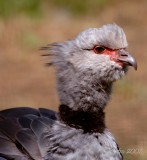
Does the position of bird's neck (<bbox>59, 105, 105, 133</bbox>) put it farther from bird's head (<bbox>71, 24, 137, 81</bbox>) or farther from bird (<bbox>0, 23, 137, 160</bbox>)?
bird's head (<bbox>71, 24, 137, 81</bbox>)

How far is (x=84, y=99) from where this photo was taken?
13.7 feet

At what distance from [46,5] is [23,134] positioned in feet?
15.2

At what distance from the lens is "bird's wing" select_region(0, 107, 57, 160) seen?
4.21 metres

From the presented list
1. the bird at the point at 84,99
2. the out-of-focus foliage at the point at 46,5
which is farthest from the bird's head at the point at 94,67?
the out-of-focus foliage at the point at 46,5

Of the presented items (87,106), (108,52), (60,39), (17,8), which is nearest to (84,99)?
(87,106)

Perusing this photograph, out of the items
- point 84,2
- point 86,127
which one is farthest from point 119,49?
point 84,2

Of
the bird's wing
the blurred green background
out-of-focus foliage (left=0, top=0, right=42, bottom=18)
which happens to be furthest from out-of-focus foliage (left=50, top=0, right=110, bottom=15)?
the bird's wing

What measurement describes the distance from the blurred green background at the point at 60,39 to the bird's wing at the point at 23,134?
0.99 m

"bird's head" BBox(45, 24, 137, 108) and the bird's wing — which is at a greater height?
"bird's head" BBox(45, 24, 137, 108)

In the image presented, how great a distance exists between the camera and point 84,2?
8875mm

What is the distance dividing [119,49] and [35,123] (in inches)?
28.0

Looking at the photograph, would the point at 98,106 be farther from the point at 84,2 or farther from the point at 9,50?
the point at 84,2

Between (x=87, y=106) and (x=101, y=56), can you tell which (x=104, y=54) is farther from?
(x=87, y=106)

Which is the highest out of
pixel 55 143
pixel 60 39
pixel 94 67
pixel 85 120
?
pixel 60 39
